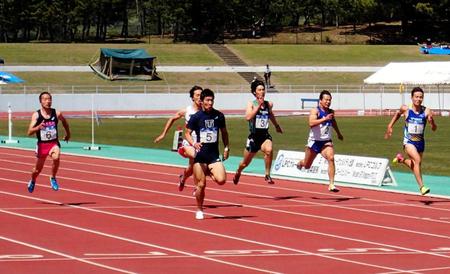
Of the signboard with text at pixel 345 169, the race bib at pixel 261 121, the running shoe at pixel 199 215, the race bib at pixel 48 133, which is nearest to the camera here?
the running shoe at pixel 199 215

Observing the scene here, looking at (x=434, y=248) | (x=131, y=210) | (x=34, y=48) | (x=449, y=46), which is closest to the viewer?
(x=434, y=248)

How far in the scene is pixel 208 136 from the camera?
15398 mm

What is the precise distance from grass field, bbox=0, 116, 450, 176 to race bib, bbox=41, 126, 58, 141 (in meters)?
9.48

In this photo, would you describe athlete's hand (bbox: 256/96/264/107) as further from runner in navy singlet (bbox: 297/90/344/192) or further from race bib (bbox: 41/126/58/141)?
race bib (bbox: 41/126/58/141)

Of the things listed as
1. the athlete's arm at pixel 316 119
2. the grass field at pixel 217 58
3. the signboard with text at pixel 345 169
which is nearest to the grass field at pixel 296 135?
the signboard with text at pixel 345 169

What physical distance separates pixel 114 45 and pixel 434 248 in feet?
267

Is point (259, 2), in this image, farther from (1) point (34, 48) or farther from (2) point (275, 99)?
(2) point (275, 99)

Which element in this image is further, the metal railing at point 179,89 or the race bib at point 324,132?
the metal railing at point 179,89

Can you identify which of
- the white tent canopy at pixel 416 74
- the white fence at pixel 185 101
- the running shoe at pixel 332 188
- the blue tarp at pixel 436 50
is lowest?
the running shoe at pixel 332 188

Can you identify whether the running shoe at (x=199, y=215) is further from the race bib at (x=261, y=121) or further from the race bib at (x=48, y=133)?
the race bib at (x=261, y=121)

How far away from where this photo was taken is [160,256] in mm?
12016

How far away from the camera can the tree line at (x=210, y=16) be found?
103188 mm

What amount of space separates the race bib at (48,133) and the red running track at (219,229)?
104cm

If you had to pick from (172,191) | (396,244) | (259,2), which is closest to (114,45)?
(259,2)
